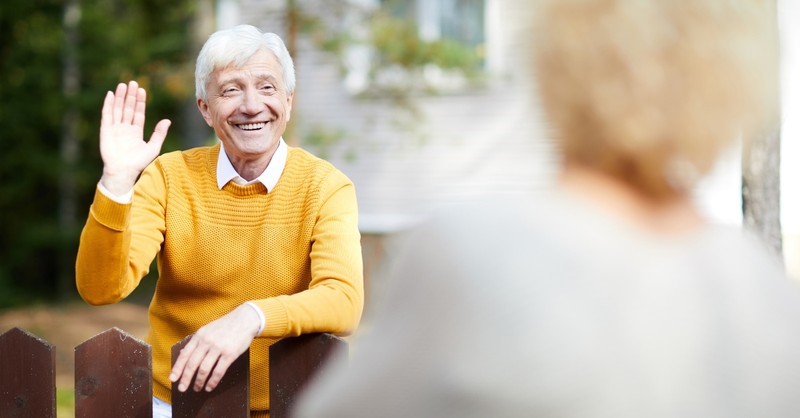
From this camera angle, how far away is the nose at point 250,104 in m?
2.56

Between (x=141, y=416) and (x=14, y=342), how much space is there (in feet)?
1.49

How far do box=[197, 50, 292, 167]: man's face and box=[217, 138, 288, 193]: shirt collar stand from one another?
0.02 m

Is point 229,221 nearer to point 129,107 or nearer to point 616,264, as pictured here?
point 129,107

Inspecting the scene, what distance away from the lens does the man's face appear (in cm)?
258

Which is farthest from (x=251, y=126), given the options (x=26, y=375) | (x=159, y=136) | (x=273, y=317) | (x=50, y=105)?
(x=50, y=105)

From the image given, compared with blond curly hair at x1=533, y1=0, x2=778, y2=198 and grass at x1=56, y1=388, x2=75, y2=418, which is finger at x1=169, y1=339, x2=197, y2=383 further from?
grass at x1=56, y1=388, x2=75, y2=418

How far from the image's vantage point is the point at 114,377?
262cm

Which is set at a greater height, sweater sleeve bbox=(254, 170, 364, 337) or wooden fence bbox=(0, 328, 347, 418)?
sweater sleeve bbox=(254, 170, 364, 337)

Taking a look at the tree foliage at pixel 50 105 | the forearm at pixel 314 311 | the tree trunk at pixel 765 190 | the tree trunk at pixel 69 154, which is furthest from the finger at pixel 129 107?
the tree trunk at pixel 69 154

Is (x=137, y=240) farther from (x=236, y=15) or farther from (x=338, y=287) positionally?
(x=236, y=15)

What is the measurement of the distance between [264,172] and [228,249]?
223 mm

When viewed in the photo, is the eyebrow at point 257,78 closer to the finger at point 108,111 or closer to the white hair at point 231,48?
the white hair at point 231,48

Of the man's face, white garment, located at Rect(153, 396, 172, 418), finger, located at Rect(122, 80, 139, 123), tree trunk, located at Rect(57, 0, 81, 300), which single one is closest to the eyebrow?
the man's face

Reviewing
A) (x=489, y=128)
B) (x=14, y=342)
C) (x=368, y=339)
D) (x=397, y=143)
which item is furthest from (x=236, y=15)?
(x=368, y=339)
